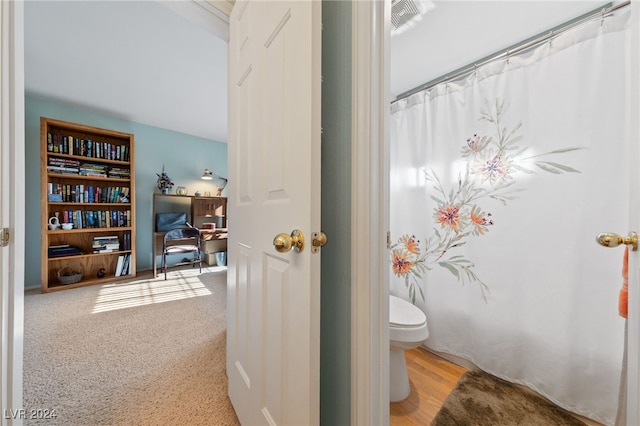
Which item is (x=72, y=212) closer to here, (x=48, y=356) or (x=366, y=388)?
(x=48, y=356)

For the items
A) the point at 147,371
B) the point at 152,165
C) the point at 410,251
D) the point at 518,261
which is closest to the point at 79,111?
the point at 152,165

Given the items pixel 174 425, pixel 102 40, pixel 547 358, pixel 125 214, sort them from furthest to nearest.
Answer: pixel 125 214, pixel 102 40, pixel 547 358, pixel 174 425

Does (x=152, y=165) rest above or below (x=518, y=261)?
above

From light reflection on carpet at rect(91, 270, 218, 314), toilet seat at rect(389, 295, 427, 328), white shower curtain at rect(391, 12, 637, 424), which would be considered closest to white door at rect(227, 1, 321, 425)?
toilet seat at rect(389, 295, 427, 328)

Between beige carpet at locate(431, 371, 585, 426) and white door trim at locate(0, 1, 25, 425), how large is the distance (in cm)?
157

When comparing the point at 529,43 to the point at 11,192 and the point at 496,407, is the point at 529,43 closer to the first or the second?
the point at 496,407

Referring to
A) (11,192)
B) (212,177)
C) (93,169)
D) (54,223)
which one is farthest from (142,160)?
(11,192)

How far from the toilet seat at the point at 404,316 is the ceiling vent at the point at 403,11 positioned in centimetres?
161

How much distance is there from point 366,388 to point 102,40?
2633 millimetres

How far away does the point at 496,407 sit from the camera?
118cm

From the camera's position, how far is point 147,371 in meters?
1.37

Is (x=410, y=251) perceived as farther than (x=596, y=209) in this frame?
Yes

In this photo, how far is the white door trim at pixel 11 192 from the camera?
66 centimetres

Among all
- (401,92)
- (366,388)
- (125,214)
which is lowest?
(366,388)
